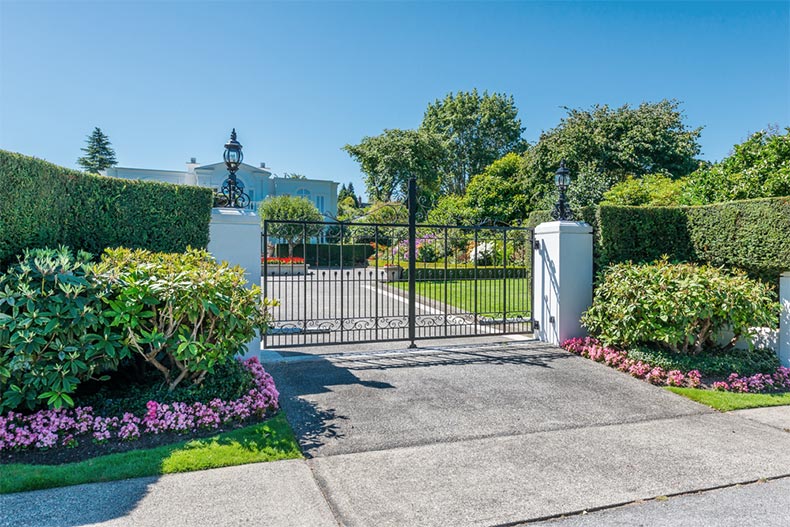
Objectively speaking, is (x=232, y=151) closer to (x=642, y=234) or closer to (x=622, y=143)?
(x=642, y=234)

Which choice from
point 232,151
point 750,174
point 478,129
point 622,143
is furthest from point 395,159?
point 232,151

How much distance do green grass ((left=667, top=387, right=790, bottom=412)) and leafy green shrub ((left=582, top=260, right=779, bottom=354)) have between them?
26.6 inches

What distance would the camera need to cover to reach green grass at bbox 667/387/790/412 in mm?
4512

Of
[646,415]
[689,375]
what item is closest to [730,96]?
[689,375]

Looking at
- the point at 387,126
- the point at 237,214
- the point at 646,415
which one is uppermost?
the point at 387,126

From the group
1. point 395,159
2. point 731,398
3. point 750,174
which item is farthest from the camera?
point 395,159

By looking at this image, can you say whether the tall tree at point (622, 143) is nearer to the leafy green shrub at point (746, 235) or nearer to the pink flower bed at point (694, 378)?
the leafy green shrub at point (746, 235)

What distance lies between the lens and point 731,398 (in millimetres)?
4703

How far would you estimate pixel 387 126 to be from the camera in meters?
30.9

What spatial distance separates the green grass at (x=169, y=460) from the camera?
2768 mm

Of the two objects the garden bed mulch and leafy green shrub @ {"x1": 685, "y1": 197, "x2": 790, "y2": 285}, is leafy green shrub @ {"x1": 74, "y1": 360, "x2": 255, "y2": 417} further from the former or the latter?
leafy green shrub @ {"x1": 685, "y1": 197, "x2": 790, "y2": 285}

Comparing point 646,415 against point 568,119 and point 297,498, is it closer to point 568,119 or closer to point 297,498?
point 297,498

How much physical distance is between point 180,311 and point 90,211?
74.4 inches

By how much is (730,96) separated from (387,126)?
22633mm
